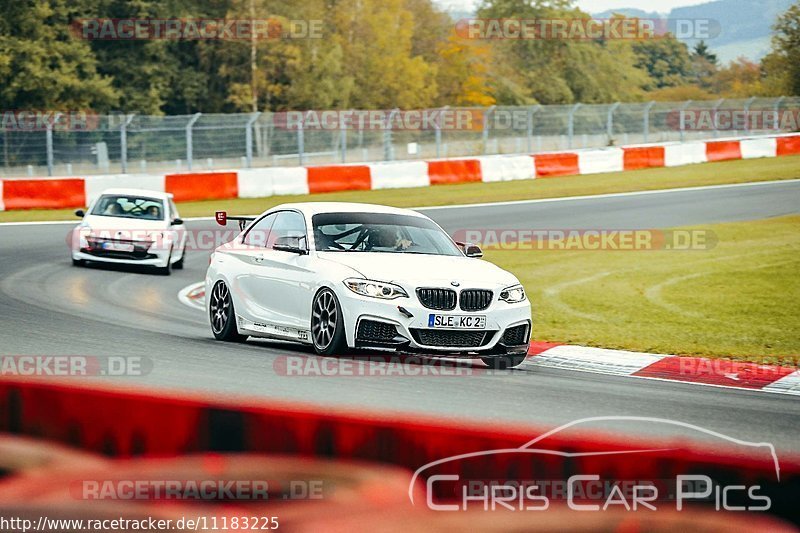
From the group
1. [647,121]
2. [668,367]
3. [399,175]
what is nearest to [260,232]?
[668,367]

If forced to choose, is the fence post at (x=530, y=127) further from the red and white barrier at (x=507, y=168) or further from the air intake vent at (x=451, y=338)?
the air intake vent at (x=451, y=338)

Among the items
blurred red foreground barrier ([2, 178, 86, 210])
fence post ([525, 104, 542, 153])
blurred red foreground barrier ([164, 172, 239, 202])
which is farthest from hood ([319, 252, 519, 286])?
fence post ([525, 104, 542, 153])

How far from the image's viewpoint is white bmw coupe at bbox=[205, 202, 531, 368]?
33.8 ft

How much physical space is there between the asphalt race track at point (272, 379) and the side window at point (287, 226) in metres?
1.06

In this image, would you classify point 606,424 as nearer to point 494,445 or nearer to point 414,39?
point 494,445

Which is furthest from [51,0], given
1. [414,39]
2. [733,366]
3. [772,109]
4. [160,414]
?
[160,414]

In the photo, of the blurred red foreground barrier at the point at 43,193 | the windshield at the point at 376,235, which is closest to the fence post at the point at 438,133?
the blurred red foreground barrier at the point at 43,193

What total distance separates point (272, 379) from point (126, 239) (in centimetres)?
1101

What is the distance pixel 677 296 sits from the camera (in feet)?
53.6

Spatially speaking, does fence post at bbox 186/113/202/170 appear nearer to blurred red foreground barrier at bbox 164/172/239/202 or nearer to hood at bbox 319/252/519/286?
blurred red foreground barrier at bbox 164/172/239/202

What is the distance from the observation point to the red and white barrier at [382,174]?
30094mm

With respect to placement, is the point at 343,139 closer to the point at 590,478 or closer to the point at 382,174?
the point at 382,174

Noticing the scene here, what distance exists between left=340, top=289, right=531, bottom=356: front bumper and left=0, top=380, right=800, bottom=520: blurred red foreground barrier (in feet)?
15.9

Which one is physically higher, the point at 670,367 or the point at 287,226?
the point at 287,226
